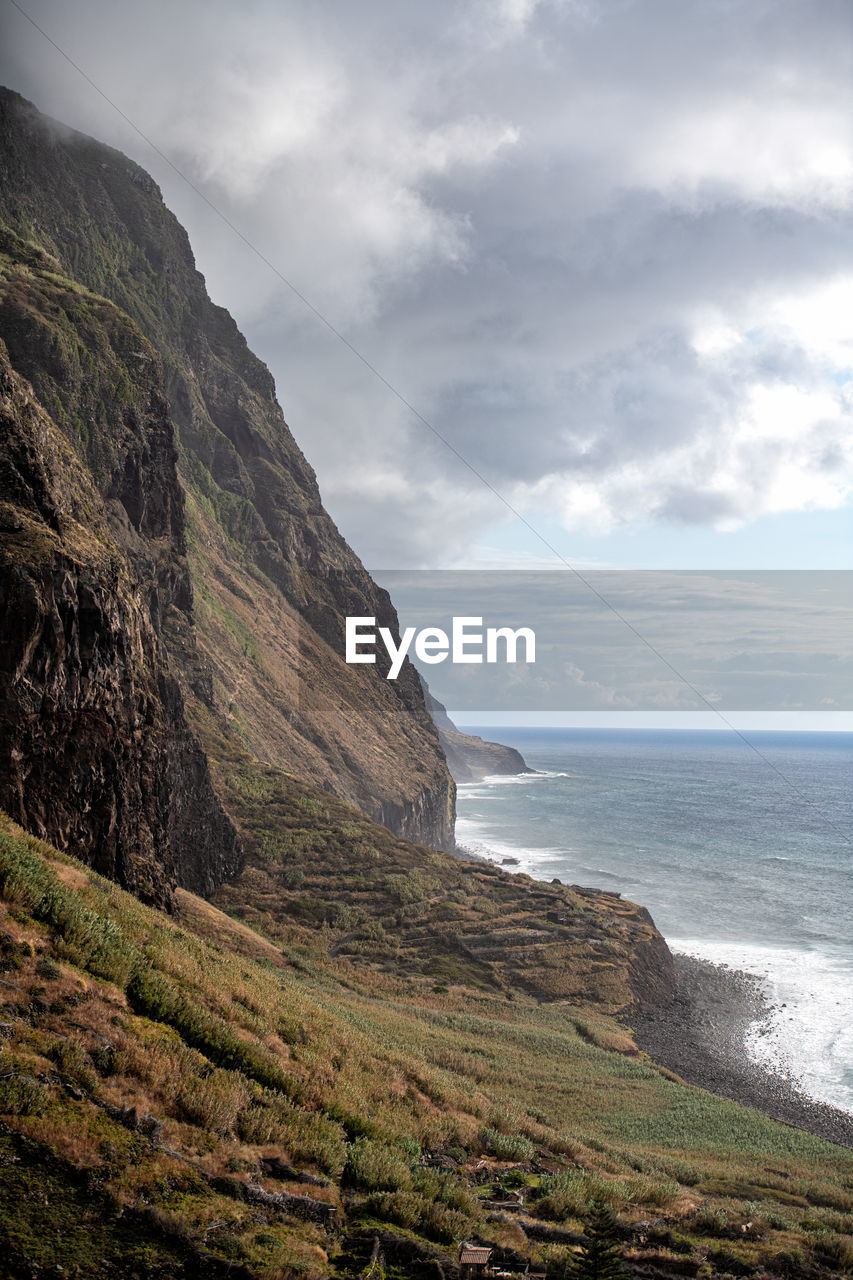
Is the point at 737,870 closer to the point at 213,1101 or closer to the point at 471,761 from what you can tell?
the point at 213,1101

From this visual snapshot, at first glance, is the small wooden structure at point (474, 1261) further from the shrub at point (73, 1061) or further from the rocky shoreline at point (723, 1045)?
the rocky shoreline at point (723, 1045)

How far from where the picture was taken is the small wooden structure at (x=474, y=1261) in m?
7.63

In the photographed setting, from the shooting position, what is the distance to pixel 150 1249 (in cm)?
589

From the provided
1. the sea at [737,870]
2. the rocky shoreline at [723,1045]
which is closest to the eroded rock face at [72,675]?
the rocky shoreline at [723,1045]

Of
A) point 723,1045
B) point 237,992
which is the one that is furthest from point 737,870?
point 237,992

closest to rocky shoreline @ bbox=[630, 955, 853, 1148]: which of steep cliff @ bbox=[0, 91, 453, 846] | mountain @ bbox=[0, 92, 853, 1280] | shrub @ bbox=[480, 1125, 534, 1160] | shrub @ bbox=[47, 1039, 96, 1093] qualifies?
mountain @ bbox=[0, 92, 853, 1280]

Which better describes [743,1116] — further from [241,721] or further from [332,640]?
[332,640]

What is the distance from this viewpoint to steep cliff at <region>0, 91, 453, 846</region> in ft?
154

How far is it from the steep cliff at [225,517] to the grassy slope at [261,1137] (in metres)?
31.7

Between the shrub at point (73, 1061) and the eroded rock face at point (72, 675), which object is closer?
the shrub at point (73, 1061)

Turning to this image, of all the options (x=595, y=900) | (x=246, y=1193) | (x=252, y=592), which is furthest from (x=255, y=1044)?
(x=252, y=592)

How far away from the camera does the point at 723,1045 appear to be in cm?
3566

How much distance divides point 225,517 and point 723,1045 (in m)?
59.5

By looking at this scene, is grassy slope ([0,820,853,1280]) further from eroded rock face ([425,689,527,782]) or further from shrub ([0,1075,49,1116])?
→ eroded rock face ([425,689,527,782])
